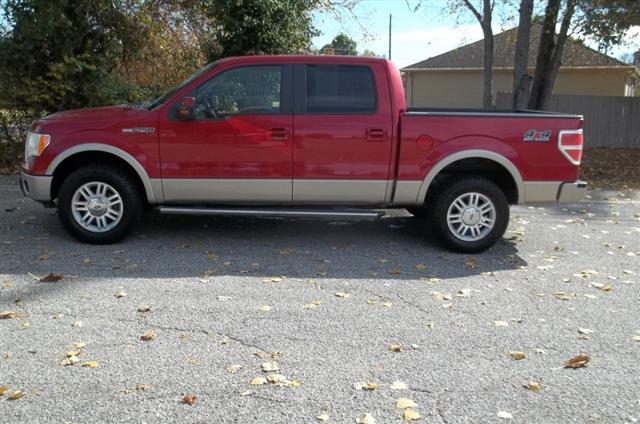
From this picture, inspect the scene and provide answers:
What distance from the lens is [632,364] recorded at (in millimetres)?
4066

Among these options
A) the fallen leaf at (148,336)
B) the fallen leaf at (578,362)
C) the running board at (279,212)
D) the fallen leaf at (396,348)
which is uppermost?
the running board at (279,212)

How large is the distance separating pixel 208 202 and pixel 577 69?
84.3 feet

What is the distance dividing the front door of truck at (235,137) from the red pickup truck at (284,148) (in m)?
0.01

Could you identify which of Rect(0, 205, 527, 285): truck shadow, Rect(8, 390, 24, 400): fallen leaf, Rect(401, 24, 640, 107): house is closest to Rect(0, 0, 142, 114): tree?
Rect(0, 205, 527, 285): truck shadow

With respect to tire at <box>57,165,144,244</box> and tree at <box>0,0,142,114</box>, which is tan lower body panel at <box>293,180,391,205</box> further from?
tree at <box>0,0,142,114</box>

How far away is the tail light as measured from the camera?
6445 mm

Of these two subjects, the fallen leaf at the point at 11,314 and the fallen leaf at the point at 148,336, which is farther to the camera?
the fallen leaf at the point at 11,314

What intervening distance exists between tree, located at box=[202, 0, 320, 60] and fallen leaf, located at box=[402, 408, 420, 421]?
1142 cm

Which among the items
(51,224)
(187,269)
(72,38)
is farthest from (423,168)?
(72,38)

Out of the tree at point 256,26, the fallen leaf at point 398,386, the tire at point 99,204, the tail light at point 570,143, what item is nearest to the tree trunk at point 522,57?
the tree at point 256,26

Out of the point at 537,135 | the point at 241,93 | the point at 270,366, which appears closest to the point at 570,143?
the point at 537,135

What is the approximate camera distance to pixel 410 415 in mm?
3340

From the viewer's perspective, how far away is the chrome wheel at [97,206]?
6.51 meters

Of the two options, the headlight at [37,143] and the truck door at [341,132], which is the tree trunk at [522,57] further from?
the headlight at [37,143]
